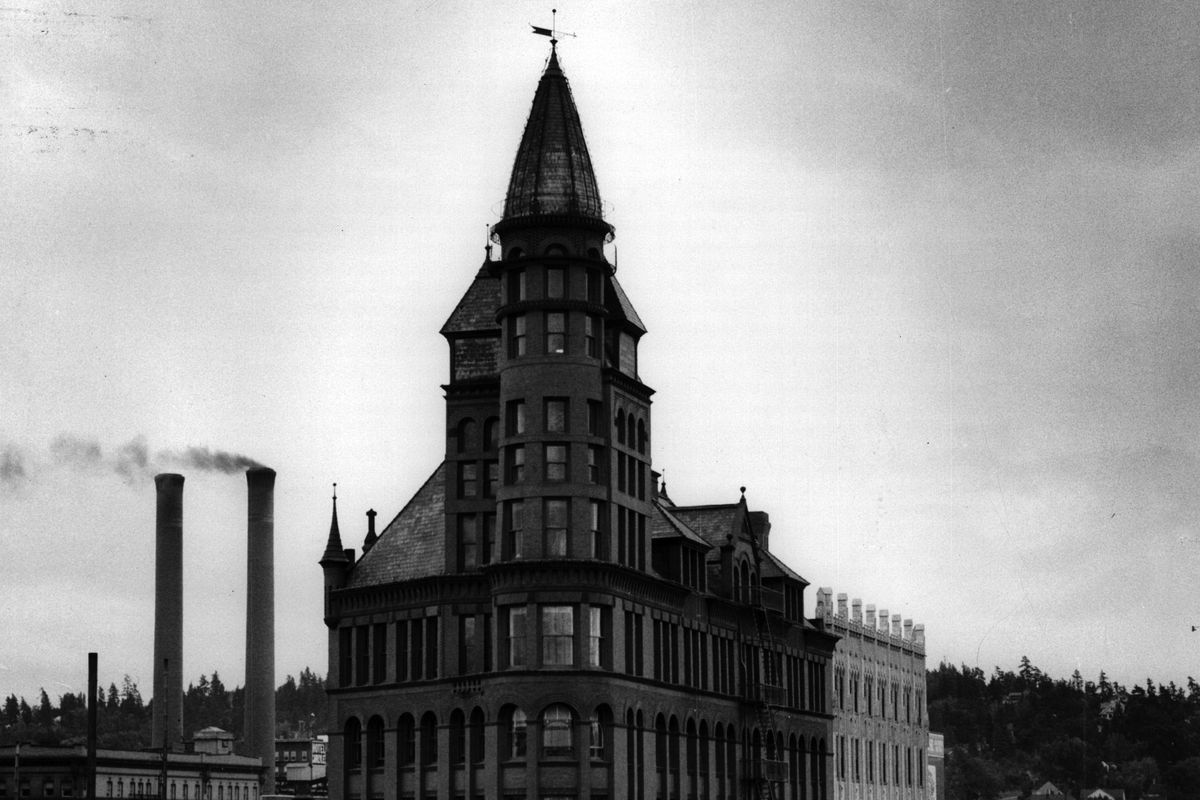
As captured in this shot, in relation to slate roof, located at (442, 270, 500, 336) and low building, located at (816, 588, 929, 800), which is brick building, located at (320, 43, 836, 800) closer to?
slate roof, located at (442, 270, 500, 336)

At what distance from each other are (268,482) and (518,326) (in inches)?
3064

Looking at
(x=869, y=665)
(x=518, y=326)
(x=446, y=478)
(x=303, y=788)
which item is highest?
(x=518, y=326)

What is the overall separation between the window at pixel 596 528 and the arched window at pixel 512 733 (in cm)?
726

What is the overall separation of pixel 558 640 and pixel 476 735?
6.60 m

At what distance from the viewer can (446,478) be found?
294 feet

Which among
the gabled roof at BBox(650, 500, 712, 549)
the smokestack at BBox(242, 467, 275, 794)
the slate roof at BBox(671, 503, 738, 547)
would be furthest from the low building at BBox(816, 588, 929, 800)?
the smokestack at BBox(242, 467, 275, 794)

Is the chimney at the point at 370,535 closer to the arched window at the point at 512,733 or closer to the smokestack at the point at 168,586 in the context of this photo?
the arched window at the point at 512,733

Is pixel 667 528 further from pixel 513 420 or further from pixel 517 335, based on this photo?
pixel 517 335

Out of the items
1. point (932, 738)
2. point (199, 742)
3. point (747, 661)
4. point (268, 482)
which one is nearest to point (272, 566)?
point (268, 482)

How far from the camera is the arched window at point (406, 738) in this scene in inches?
3482

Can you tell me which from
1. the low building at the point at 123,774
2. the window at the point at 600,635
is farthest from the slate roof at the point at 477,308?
the low building at the point at 123,774

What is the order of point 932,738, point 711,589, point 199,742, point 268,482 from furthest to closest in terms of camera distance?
point 199,742 < point 268,482 < point 932,738 < point 711,589

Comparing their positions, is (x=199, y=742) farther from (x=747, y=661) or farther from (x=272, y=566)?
(x=747, y=661)

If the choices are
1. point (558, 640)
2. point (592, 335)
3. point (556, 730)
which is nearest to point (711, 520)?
point (592, 335)
